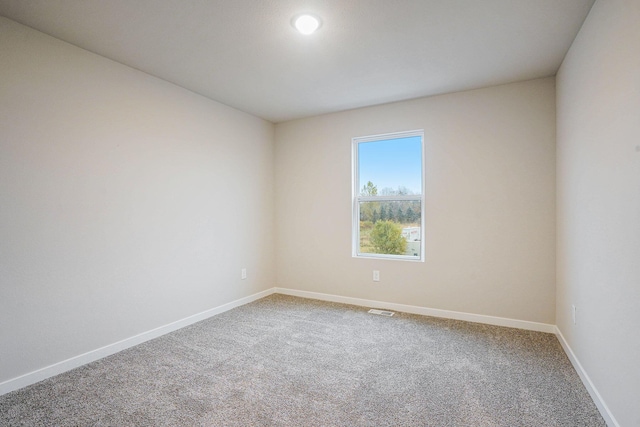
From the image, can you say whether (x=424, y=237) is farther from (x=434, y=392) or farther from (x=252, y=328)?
(x=252, y=328)

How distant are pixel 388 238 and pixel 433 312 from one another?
95 centimetres

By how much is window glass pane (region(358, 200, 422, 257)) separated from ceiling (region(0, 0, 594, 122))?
1.29m

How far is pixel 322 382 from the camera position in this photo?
209cm

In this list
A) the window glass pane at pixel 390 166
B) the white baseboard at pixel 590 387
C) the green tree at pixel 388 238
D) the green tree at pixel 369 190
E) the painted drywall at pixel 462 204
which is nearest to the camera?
the white baseboard at pixel 590 387

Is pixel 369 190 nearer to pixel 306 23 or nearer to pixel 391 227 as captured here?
pixel 391 227

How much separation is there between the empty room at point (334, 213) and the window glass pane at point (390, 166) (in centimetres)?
3

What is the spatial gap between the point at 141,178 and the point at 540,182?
3607 mm

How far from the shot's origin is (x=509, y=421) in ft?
5.54

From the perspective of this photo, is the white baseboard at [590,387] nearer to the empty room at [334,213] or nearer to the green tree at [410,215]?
the empty room at [334,213]

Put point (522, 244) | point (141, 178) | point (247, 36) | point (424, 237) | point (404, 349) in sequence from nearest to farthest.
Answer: point (247, 36) → point (404, 349) → point (141, 178) → point (522, 244) → point (424, 237)

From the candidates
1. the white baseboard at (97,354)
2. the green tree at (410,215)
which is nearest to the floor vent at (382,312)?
the green tree at (410,215)

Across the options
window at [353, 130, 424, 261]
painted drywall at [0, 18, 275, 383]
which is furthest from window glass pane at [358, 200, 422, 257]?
painted drywall at [0, 18, 275, 383]

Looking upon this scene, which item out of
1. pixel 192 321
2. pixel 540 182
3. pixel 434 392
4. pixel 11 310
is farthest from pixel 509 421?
pixel 11 310

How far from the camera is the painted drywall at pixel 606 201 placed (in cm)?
143
